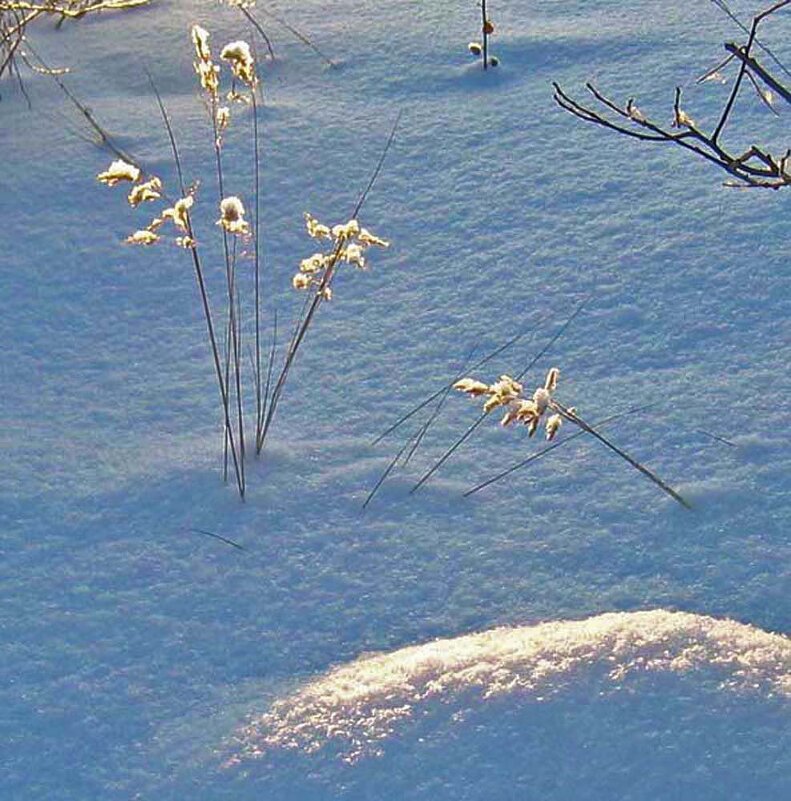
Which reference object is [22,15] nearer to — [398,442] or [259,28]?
[259,28]

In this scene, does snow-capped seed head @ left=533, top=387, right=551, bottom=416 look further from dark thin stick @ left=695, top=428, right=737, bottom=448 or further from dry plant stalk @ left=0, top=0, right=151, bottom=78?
dry plant stalk @ left=0, top=0, right=151, bottom=78

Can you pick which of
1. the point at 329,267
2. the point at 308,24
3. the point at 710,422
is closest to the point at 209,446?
the point at 329,267

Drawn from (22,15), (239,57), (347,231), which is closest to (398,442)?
(347,231)

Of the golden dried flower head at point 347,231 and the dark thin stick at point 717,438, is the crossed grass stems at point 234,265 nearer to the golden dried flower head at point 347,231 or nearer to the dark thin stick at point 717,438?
the golden dried flower head at point 347,231

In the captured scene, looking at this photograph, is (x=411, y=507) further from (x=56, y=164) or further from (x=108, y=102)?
(x=108, y=102)

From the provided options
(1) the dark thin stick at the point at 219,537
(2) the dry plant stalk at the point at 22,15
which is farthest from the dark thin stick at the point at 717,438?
(2) the dry plant stalk at the point at 22,15

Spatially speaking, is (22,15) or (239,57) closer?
(239,57)

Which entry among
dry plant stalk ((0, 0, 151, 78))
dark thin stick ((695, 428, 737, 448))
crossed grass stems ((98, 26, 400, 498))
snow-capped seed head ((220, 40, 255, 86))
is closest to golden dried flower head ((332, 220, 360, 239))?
crossed grass stems ((98, 26, 400, 498))
